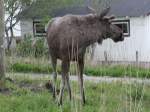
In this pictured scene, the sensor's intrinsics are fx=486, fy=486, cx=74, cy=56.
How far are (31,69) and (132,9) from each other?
1627 cm

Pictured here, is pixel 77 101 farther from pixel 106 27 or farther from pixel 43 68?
pixel 43 68

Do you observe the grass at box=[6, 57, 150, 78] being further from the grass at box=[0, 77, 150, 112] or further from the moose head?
the moose head

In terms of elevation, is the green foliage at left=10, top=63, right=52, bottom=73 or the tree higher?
the tree

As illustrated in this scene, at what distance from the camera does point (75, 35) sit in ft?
30.1

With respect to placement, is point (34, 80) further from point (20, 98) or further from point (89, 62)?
point (89, 62)

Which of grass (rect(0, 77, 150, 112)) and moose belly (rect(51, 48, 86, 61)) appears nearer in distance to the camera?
grass (rect(0, 77, 150, 112))

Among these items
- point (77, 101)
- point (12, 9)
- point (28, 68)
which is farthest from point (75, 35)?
point (12, 9)

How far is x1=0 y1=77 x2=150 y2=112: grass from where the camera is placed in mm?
8656

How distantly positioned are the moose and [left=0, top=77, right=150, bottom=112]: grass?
39 cm

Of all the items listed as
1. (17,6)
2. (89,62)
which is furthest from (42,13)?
(89,62)

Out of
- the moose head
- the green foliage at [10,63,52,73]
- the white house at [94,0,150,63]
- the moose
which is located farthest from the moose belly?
the white house at [94,0,150,63]

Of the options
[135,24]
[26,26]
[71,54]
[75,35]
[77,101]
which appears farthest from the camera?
[26,26]

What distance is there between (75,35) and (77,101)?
133cm

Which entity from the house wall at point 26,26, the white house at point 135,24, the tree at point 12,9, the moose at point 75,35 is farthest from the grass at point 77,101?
the house wall at point 26,26
